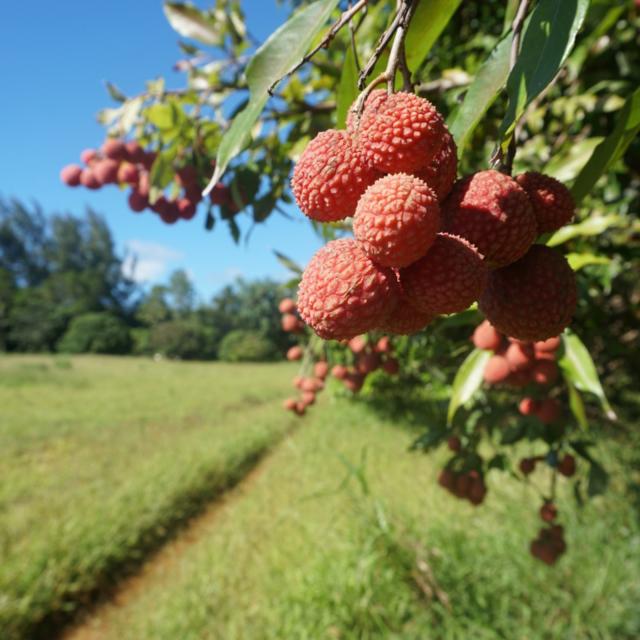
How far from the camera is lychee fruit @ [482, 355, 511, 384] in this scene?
34.9 inches

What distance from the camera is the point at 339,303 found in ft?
1.11

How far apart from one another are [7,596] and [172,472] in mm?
3033

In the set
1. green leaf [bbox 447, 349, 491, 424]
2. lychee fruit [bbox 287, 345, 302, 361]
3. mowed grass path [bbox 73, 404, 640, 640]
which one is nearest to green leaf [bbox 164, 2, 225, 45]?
lychee fruit [bbox 287, 345, 302, 361]

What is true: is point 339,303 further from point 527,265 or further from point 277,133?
point 277,133

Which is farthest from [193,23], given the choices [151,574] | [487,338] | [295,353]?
[151,574]

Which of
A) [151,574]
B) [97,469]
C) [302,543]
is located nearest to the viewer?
[302,543]

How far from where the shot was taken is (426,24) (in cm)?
51

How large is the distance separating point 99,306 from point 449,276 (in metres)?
39.7

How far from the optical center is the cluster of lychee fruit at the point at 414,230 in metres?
0.32

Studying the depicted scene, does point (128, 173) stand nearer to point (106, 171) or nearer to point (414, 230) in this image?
point (106, 171)

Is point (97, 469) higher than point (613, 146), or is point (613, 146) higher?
point (613, 146)

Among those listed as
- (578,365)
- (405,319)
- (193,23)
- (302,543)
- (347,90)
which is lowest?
(302,543)

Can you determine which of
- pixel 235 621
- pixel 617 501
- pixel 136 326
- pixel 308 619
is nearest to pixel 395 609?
pixel 308 619

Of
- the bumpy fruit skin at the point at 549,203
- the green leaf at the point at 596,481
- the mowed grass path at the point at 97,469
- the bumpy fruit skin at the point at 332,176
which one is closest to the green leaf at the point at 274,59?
the bumpy fruit skin at the point at 332,176
